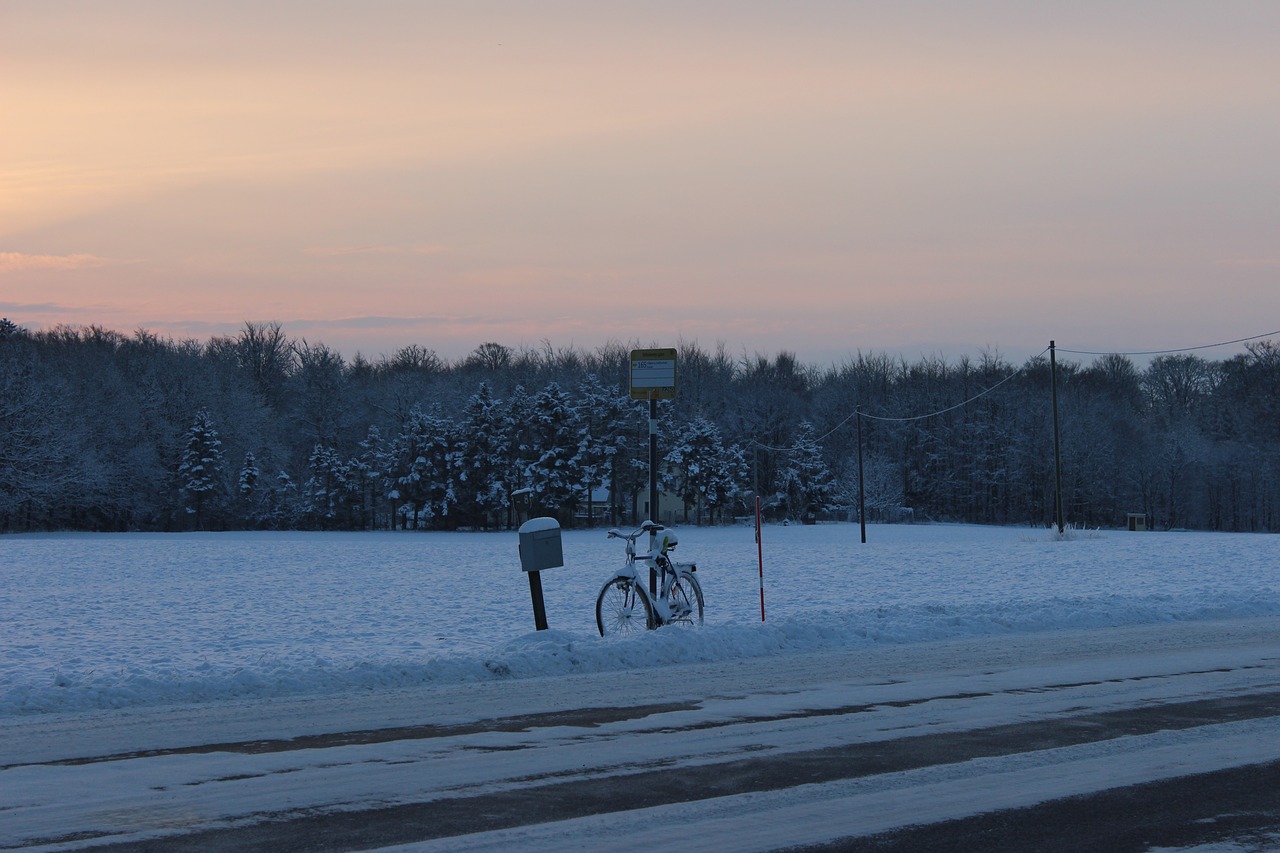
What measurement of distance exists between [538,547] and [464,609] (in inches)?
297

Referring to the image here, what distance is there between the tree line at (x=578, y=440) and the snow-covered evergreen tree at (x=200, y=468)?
0.58ft

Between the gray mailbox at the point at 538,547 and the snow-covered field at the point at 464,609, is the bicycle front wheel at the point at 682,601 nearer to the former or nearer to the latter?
the snow-covered field at the point at 464,609

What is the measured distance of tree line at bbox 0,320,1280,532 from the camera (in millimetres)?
80125

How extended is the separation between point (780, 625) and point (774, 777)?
6.25 metres

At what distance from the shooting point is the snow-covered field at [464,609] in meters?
10.5

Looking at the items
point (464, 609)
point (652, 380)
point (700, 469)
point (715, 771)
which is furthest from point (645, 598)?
point (700, 469)

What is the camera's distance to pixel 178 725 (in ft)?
26.9

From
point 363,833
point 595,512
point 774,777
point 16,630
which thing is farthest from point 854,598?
point 595,512

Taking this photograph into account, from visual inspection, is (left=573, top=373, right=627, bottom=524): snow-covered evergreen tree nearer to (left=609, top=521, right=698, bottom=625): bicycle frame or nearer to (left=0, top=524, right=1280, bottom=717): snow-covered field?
(left=0, top=524, right=1280, bottom=717): snow-covered field

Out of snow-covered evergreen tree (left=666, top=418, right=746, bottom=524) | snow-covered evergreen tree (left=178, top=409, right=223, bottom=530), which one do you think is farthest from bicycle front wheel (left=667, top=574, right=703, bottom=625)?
snow-covered evergreen tree (left=666, top=418, right=746, bottom=524)

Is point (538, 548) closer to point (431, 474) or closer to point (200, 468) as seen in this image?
point (431, 474)

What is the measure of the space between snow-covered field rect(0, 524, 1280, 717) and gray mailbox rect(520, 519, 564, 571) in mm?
789

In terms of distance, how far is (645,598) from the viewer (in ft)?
42.8

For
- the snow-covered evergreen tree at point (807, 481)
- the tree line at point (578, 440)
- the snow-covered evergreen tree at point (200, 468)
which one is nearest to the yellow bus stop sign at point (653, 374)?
the tree line at point (578, 440)
